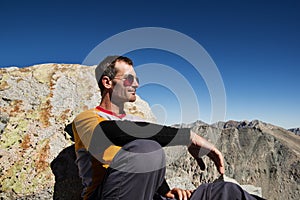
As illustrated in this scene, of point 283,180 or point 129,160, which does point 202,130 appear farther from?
point 283,180

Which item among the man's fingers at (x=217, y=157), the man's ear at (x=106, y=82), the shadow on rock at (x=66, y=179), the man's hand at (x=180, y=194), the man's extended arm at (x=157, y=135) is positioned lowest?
the shadow on rock at (x=66, y=179)

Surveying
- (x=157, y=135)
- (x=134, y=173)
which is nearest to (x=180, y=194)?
(x=157, y=135)

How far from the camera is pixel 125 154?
2420 mm

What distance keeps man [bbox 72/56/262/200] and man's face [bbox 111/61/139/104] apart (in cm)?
1

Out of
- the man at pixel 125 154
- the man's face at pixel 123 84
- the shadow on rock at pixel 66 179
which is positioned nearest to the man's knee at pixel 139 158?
the man at pixel 125 154

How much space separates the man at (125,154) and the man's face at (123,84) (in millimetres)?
14

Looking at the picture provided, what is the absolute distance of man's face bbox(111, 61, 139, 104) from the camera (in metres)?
3.78

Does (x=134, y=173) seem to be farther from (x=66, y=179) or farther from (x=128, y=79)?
(x=66, y=179)

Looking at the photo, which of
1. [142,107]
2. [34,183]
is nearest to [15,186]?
[34,183]

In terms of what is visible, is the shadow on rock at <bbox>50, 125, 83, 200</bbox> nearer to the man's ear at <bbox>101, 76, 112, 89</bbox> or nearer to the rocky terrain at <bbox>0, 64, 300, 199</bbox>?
the rocky terrain at <bbox>0, 64, 300, 199</bbox>

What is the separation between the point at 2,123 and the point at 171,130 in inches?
105

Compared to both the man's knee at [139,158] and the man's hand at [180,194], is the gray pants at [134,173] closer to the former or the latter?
the man's knee at [139,158]

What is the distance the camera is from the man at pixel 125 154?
92.7 inches

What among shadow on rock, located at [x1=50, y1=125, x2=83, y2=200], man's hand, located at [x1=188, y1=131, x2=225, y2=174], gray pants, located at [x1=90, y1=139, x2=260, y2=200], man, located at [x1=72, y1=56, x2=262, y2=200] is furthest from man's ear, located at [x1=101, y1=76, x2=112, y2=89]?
gray pants, located at [x1=90, y1=139, x2=260, y2=200]
